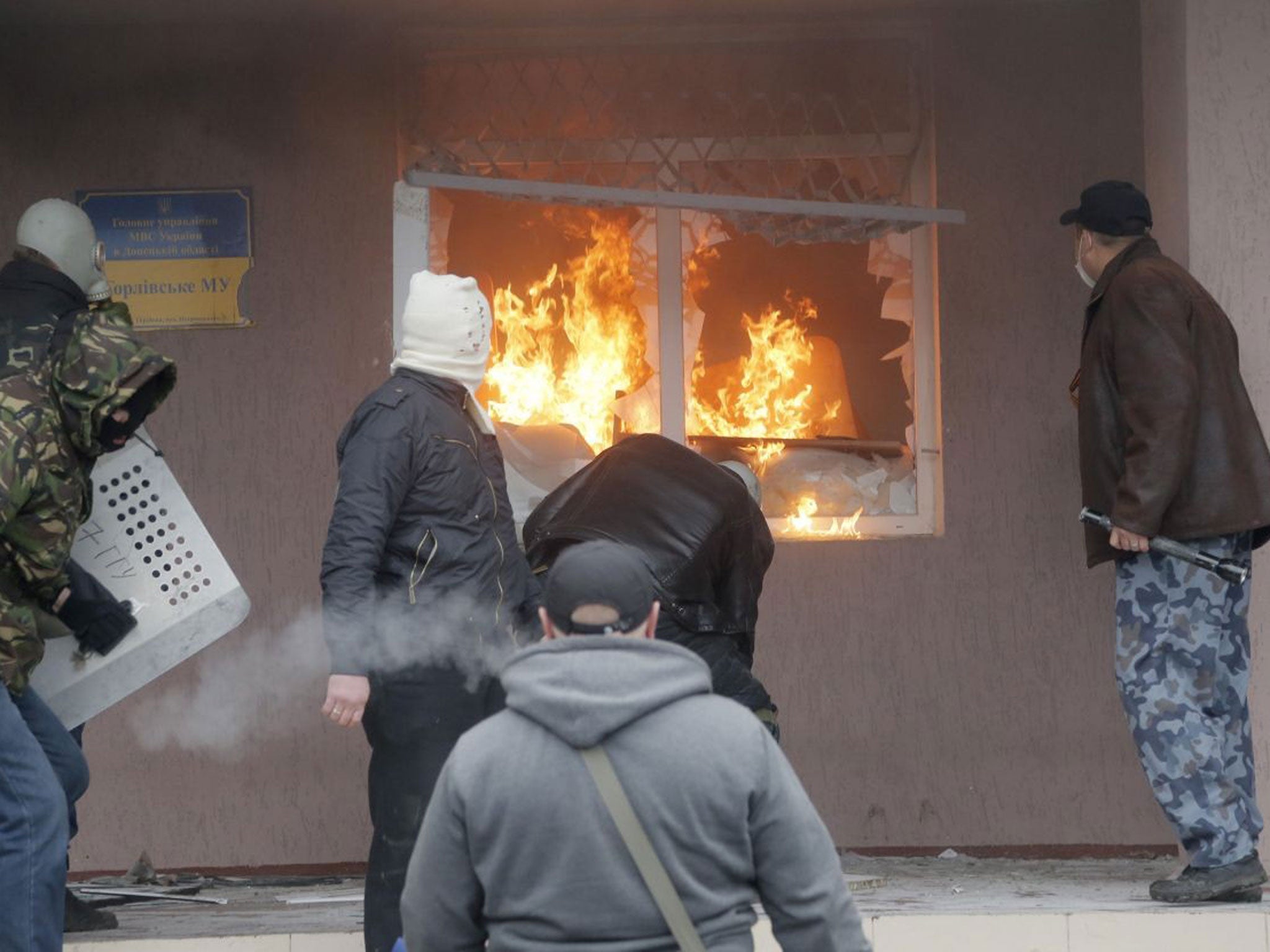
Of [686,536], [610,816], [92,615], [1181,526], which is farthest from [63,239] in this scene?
[1181,526]

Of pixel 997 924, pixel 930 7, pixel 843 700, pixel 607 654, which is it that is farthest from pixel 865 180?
pixel 607 654

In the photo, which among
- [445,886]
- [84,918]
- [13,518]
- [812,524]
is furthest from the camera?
[812,524]

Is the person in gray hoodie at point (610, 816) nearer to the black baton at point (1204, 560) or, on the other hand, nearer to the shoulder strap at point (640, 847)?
the shoulder strap at point (640, 847)

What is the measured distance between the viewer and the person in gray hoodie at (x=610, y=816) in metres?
3.21

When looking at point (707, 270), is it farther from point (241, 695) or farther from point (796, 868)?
point (796, 868)

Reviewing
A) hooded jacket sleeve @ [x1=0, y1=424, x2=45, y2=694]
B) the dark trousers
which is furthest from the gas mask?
the dark trousers

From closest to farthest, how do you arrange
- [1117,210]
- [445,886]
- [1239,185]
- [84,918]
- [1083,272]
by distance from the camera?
1. [445,886]
2. [84,918]
3. [1117,210]
4. [1083,272]
5. [1239,185]

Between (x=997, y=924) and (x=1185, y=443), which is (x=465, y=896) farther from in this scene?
(x=1185, y=443)

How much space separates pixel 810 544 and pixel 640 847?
423 centimetres

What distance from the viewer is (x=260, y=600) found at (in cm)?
732

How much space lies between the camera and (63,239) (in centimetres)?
517

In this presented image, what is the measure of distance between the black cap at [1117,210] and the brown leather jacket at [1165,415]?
0.22 ft

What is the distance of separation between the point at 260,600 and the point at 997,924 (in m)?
3.17

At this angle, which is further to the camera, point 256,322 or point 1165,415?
point 256,322
